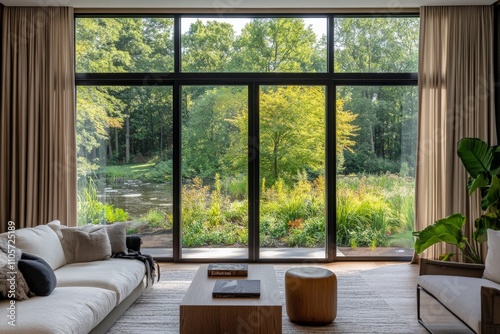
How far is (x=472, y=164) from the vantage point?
473 centimetres

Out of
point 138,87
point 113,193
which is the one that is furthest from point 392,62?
point 113,193

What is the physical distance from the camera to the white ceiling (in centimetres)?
529

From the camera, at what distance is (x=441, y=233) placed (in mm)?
4660

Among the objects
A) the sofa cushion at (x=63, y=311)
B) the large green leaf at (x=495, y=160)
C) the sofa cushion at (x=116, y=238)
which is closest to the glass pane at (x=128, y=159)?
the sofa cushion at (x=116, y=238)

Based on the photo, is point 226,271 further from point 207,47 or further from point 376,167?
point 207,47

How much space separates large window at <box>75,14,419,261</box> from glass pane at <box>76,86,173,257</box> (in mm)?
13

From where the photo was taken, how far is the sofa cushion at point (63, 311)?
242cm

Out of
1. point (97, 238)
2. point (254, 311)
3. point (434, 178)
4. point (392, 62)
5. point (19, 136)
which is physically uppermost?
point (392, 62)

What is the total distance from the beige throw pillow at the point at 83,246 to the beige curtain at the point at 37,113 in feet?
4.99

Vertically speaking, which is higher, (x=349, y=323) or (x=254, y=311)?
(x=254, y=311)

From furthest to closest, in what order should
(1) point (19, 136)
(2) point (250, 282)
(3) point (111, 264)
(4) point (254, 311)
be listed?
(1) point (19, 136) < (3) point (111, 264) < (2) point (250, 282) < (4) point (254, 311)

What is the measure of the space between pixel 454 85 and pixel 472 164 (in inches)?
47.6

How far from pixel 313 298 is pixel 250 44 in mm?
3510

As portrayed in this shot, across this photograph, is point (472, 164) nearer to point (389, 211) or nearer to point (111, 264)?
point (389, 211)
